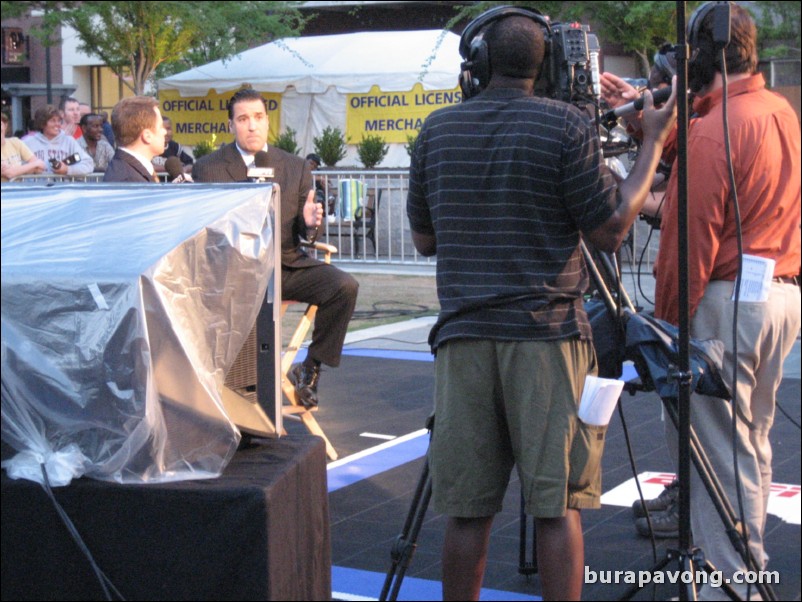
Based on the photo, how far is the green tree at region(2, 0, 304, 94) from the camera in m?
21.6

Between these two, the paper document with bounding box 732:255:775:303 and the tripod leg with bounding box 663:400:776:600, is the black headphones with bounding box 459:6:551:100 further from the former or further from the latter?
the tripod leg with bounding box 663:400:776:600

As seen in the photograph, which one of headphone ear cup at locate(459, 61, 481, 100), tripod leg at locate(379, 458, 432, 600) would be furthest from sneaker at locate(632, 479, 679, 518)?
headphone ear cup at locate(459, 61, 481, 100)

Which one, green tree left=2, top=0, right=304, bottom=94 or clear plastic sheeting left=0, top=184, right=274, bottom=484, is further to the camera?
green tree left=2, top=0, right=304, bottom=94

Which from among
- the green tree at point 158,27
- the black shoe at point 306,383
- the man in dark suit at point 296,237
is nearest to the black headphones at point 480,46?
the man in dark suit at point 296,237

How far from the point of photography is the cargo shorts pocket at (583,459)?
3.19 m

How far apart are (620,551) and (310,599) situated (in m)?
1.91

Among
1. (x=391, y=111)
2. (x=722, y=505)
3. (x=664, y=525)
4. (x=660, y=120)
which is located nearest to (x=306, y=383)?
→ (x=664, y=525)

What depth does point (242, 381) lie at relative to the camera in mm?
3172

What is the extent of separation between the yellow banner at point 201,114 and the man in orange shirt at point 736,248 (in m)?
15.6

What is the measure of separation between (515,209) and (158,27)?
65.5ft

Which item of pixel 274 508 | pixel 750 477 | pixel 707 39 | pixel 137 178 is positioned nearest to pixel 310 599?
pixel 274 508

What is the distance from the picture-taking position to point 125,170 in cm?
591

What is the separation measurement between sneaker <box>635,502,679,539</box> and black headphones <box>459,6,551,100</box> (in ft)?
7.26

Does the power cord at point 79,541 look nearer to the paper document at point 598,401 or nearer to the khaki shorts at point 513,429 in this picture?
the khaki shorts at point 513,429
